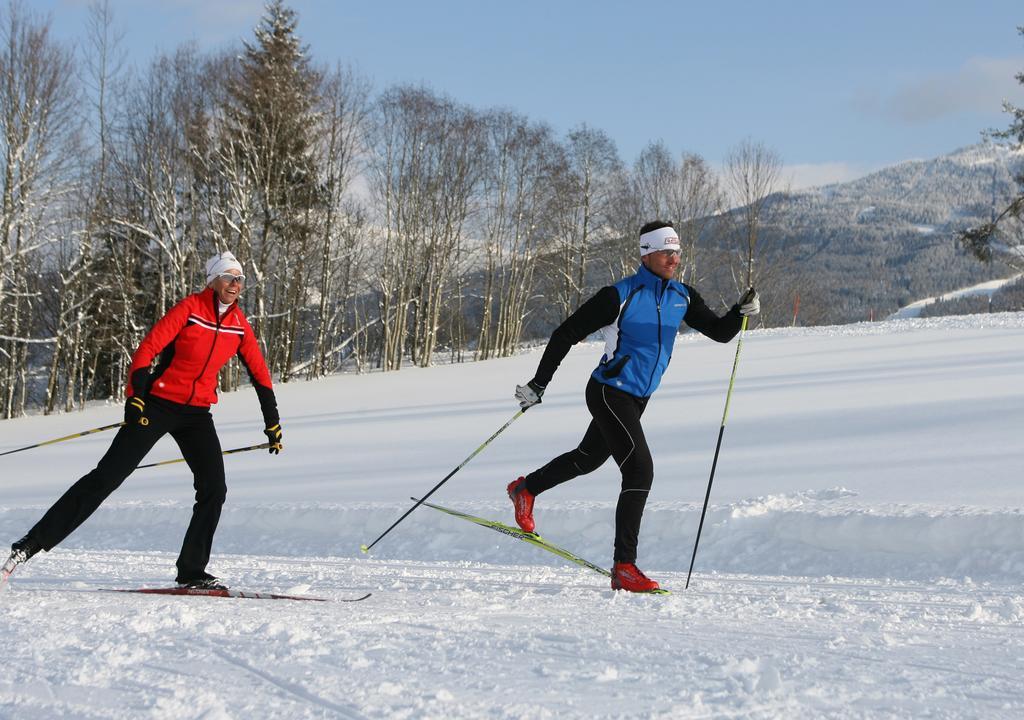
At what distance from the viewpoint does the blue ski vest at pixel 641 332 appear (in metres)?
4.33

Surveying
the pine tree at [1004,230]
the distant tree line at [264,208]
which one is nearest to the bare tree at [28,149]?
the distant tree line at [264,208]

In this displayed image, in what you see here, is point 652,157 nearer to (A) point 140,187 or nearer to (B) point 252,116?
(B) point 252,116

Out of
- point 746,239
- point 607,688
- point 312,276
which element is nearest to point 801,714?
point 607,688

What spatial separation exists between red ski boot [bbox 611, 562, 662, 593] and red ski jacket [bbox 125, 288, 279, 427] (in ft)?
6.97

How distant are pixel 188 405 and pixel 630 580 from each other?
2473 millimetres

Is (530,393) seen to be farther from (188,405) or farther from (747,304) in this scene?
(188,405)

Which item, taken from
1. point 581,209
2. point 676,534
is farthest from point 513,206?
point 676,534

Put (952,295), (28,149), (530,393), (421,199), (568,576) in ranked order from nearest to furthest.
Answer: (530,393), (568,576), (28,149), (421,199), (952,295)

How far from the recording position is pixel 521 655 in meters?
2.85

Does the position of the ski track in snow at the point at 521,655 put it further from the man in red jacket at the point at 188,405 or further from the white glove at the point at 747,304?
the white glove at the point at 747,304

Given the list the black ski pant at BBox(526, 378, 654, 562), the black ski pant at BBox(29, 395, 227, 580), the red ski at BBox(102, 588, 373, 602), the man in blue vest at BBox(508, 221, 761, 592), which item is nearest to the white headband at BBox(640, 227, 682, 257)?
the man in blue vest at BBox(508, 221, 761, 592)

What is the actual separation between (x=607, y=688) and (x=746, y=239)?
3877 centimetres

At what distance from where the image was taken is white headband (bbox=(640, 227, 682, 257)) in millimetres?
4395

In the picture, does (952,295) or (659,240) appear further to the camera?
(952,295)
